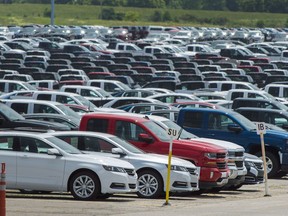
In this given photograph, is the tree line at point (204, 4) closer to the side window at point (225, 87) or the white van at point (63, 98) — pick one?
the side window at point (225, 87)

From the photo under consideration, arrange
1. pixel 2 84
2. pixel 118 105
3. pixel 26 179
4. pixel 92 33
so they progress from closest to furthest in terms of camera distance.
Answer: pixel 26 179 → pixel 118 105 → pixel 2 84 → pixel 92 33

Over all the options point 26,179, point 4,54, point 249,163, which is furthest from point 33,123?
point 4,54

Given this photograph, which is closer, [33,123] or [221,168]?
[221,168]

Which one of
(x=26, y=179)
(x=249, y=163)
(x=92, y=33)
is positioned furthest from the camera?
(x=92, y=33)

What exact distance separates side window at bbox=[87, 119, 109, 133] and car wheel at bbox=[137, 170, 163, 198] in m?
2.61

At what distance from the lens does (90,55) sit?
70500mm

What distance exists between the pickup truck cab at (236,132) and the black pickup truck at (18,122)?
3587 millimetres

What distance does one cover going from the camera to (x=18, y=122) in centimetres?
3092

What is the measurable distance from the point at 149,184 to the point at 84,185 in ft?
5.86

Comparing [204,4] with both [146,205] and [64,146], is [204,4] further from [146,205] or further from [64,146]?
[146,205]

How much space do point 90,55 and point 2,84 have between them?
77.9 ft

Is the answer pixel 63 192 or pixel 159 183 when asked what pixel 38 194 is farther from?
pixel 159 183

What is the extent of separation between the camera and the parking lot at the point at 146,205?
66.7 feet

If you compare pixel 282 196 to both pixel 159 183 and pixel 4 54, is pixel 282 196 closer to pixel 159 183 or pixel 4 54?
pixel 159 183
